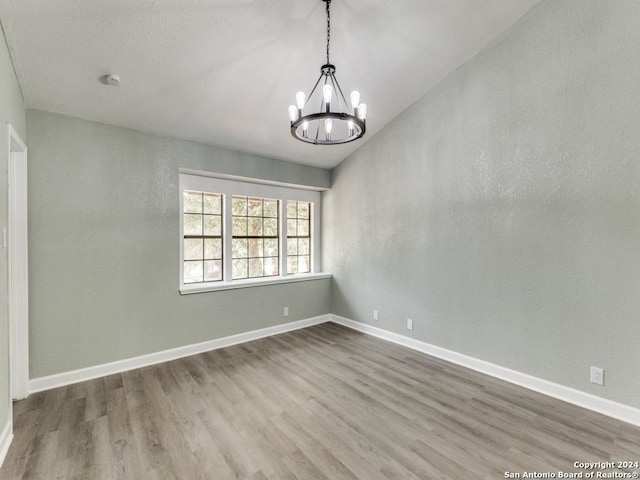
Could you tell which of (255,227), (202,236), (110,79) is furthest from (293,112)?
(255,227)

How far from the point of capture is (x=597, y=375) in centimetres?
252

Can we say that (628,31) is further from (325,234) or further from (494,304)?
(325,234)

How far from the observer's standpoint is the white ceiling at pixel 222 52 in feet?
7.15

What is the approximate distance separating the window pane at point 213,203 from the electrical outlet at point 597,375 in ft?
14.1

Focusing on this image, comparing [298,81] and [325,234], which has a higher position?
[298,81]

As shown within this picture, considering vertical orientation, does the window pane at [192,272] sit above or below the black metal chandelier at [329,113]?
below

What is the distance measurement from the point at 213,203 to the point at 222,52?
79.0 inches

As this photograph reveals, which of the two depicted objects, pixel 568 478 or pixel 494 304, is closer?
pixel 568 478

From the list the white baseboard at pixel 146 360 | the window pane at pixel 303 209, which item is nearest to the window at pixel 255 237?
the window pane at pixel 303 209

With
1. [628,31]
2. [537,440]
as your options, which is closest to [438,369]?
[537,440]

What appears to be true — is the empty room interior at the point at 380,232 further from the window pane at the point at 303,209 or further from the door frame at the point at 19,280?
the window pane at the point at 303,209

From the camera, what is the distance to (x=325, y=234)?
5230 mm

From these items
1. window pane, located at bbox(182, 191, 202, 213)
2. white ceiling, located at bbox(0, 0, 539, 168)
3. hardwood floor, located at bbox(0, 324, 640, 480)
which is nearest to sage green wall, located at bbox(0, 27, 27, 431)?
white ceiling, located at bbox(0, 0, 539, 168)

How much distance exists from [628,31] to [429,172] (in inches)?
74.0
